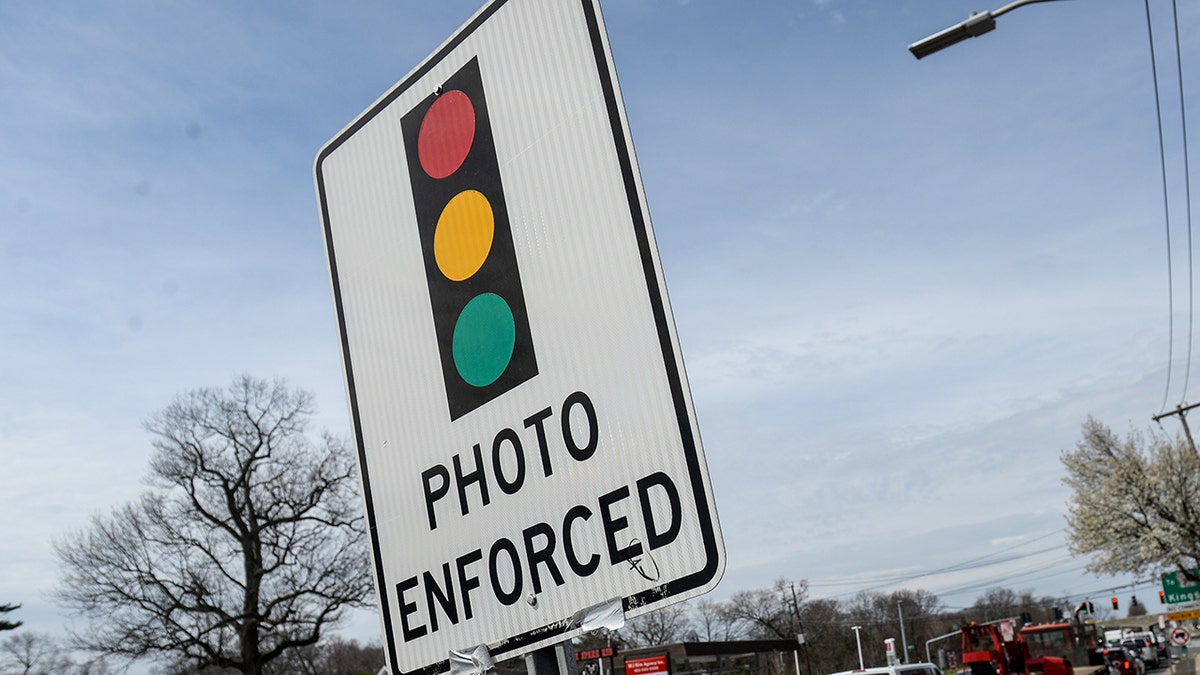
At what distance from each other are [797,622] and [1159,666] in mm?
24884

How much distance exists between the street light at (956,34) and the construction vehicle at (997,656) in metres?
20.3

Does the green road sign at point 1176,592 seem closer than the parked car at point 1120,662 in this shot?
Yes

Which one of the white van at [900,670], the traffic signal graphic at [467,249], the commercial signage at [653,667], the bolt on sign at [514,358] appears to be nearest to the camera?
the bolt on sign at [514,358]

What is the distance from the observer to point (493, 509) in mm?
1584

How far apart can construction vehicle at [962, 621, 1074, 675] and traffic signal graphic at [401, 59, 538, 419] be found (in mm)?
25054

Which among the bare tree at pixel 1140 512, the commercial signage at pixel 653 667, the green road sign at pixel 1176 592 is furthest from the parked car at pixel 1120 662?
the commercial signage at pixel 653 667

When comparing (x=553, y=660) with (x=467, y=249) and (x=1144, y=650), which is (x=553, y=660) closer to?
(x=467, y=249)

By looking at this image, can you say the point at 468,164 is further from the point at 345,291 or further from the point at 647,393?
the point at 647,393

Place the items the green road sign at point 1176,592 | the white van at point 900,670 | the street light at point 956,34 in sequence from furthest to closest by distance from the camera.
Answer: the green road sign at point 1176,592 → the white van at point 900,670 → the street light at point 956,34

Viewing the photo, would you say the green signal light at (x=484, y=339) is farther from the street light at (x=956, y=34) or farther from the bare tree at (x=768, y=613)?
the bare tree at (x=768, y=613)

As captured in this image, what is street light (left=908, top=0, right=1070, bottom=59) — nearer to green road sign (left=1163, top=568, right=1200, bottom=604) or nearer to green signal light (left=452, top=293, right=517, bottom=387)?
green signal light (left=452, top=293, right=517, bottom=387)

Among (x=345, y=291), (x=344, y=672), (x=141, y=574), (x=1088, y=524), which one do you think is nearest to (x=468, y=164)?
(x=345, y=291)

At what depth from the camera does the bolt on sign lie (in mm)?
1378

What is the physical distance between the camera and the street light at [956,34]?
269 inches
